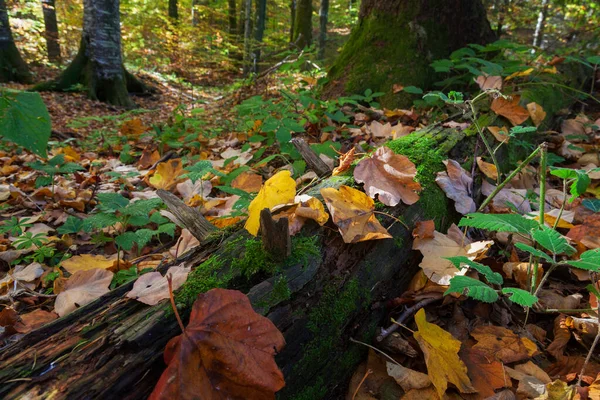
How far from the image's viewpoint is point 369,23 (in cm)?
364

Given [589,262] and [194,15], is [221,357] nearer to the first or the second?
[589,262]

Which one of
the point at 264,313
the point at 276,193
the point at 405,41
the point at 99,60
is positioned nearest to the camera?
the point at 264,313

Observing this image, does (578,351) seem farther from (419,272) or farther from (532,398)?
(419,272)

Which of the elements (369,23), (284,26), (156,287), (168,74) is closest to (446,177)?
(156,287)

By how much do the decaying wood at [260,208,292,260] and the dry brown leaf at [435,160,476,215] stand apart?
876mm

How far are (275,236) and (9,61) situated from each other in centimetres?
967

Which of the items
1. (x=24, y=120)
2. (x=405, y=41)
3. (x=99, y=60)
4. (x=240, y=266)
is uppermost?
Answer: (x=405, y=41)

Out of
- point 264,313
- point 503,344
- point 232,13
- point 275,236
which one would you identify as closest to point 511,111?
point 503,344

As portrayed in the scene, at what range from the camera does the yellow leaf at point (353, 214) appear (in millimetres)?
1188

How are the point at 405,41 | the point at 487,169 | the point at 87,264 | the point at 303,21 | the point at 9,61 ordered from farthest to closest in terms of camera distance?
the point at 303,21 < the point at 9,61 < the point at 405,41 < the point at 487,169 < the point at 87,264

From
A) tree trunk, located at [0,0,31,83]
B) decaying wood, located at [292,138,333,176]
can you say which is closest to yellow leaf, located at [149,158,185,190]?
→ decaying wood, located at [292,138,333,176]

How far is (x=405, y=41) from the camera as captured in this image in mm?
3473

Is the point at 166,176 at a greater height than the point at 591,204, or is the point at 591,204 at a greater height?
the point at 591,204

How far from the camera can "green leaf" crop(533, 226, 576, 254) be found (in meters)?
1.07
